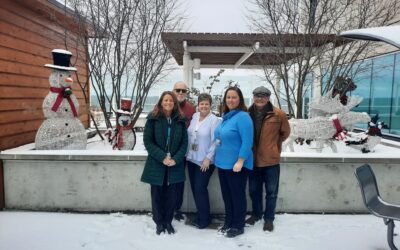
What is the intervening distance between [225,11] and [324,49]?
3.03m

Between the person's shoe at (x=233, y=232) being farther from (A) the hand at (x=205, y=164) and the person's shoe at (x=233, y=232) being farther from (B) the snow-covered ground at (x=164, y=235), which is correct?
(A) the hand at (x=205, y=164)

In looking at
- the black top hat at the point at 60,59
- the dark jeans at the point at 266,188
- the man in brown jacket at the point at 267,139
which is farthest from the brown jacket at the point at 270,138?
the black top hat at the point at 60,59

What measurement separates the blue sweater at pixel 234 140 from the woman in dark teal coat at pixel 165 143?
0.40m

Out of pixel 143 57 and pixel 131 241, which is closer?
pixel 131 241

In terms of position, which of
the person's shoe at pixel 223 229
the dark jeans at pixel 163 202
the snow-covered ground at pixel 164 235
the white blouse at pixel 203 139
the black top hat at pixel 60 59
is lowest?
the snow-covered ground at pixel 164 235

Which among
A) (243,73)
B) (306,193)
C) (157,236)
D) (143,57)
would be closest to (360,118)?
(306,193)

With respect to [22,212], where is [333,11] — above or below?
above

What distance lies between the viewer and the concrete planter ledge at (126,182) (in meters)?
3.88

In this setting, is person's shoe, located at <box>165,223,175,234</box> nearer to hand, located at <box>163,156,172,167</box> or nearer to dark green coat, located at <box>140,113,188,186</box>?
dark green coat, located at <box>140,113,188,186</box>

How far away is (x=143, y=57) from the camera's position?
6578 mm

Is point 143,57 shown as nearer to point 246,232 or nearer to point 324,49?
point 324,49

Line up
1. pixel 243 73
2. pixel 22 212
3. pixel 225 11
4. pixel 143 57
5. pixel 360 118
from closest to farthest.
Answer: pixel 22 212
pixel 360 118
pixel 143 57
pixel 225 11
pixel 243 73

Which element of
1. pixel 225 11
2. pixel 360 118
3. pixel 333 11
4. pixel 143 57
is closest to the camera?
pixel 360 118

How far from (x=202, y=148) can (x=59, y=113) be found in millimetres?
2445
